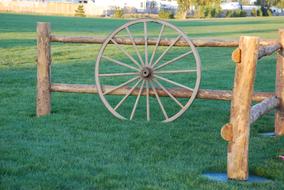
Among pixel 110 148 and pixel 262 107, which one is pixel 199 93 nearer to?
pixel 262 107

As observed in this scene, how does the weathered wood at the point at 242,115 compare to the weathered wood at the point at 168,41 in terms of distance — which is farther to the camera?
the weathered wood at the point at 168,41

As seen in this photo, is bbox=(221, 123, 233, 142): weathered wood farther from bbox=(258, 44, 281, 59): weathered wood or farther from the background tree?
the background tree

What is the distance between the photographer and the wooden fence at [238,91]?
674cm

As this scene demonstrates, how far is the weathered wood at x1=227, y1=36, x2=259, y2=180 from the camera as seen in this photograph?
6.73 m

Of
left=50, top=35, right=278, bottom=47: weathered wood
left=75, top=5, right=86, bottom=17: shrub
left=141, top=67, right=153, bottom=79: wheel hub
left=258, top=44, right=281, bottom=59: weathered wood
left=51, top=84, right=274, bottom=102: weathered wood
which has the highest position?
left=258, top=44, right=281, bottom=59: weathered wood

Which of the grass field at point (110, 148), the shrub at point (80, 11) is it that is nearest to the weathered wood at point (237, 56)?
the grass field at point (110, 148)

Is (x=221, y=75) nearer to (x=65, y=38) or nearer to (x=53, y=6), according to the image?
(x=65, y=38)

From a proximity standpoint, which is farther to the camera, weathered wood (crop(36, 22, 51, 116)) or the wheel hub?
weathered wood (crop(36, 22, 51, 116))

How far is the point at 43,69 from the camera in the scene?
10.4 metres

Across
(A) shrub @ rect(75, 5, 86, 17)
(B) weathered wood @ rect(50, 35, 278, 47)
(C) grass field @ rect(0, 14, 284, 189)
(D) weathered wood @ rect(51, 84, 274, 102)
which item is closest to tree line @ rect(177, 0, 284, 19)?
(A) shrub @ rect(75, 5, 86, 17)

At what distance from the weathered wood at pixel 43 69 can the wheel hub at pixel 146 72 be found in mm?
1529

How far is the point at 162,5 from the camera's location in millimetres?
108562

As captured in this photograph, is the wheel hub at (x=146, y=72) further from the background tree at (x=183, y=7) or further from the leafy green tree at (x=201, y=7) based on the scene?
the background tree at (x=183, y=7)

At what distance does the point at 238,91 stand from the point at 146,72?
328 centimetres
